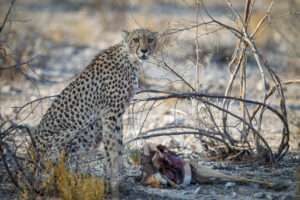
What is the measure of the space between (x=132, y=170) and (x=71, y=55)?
→ 21.6 feet

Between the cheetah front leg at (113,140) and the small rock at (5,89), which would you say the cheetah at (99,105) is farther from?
the small rock at (5,89)

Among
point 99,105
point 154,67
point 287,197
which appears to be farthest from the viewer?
point 154,67

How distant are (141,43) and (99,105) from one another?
0.57 meters

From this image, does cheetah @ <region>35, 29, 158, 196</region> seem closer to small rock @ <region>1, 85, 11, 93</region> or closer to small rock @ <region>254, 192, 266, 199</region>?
small rock @ <region>254, 192, 266, 199</region>

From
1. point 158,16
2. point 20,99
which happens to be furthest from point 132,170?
point 158,16

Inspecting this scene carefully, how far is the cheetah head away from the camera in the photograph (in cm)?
655

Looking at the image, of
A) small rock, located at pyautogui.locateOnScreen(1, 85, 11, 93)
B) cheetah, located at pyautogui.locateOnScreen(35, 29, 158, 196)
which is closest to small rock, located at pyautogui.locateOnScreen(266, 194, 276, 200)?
cheetah, located at pyautogui.locateOnScreen(35, 29, 158, 196)

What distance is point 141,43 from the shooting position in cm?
655

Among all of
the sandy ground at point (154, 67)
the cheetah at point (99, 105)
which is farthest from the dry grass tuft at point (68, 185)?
the cheetah at point (99, 105)

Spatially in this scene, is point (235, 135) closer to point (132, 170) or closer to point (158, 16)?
point (132, 170)

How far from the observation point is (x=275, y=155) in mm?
6734

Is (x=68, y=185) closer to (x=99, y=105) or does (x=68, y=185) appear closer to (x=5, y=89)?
(x=99, y=105)

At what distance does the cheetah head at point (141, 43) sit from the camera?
6555mm

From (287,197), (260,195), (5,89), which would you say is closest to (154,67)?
(5,89)
